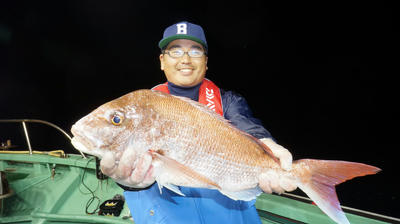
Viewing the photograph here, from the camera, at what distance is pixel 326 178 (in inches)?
66.0

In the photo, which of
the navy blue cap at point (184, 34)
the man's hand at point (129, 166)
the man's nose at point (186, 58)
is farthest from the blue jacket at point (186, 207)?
the navy blue cap at point (184, 34)

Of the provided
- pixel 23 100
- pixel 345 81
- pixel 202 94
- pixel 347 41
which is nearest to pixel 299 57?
pixel 347 41

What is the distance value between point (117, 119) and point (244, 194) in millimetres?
1181

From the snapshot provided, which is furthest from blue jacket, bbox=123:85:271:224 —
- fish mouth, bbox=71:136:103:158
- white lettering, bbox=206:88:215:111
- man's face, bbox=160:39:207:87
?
man's face, bbox=160:39:207:87

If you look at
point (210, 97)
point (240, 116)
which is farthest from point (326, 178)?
point (210, 97)

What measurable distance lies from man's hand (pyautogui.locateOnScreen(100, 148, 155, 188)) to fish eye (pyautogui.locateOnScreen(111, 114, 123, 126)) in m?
0.22

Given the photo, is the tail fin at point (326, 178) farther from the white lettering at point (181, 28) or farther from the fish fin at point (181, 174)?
the white lettering at point (181, 28)

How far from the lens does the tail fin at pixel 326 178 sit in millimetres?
1568

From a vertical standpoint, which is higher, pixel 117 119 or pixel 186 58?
pixel 186 58

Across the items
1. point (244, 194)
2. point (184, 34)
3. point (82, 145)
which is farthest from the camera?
point (184, 34)

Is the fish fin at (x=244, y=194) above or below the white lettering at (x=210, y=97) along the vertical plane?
below

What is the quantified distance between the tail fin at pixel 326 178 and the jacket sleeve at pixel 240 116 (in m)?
0.57

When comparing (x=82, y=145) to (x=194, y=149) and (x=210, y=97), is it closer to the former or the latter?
(x=194, y=149)

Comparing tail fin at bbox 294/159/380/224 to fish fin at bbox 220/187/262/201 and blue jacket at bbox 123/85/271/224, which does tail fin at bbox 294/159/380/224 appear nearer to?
fish fin at bbox 220/187/262/201
